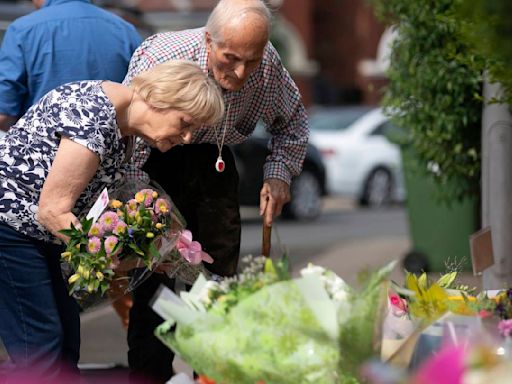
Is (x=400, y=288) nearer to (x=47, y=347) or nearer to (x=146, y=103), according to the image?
(x=146, y=103)

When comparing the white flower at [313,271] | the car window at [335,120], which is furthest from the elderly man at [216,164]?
the car window at [335,120]

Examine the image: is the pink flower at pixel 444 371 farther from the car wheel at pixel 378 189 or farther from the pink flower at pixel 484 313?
the car wheel at pixel 378 189

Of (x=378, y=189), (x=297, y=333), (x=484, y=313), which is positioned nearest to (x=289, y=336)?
(x=297, y=333)

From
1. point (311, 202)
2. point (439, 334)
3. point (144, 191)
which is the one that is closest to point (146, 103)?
point (144, 191)

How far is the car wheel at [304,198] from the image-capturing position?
634 inches

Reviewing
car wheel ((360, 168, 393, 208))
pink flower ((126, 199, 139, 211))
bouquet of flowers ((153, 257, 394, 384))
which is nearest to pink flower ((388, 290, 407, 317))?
bouquet of flowers ((153, 257, 394, 384))

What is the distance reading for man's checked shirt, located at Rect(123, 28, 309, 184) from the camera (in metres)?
4.36

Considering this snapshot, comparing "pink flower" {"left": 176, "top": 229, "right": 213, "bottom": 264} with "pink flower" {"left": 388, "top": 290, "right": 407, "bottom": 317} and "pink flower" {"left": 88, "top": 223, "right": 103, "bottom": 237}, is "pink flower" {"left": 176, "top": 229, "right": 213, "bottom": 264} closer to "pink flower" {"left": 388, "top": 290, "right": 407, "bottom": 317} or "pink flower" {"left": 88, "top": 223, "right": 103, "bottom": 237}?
"pink flower" {"left": 88, "top": 223, "right": 103, "bottom": 237}

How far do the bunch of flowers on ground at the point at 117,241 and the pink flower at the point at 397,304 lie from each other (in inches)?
30.0

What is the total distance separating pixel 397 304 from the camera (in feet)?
11.6

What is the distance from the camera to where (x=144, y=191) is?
3971 mm

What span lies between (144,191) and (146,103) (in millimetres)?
352

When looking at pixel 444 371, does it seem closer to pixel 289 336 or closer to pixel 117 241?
pixel 289 336

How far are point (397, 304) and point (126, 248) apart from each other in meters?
0.86
